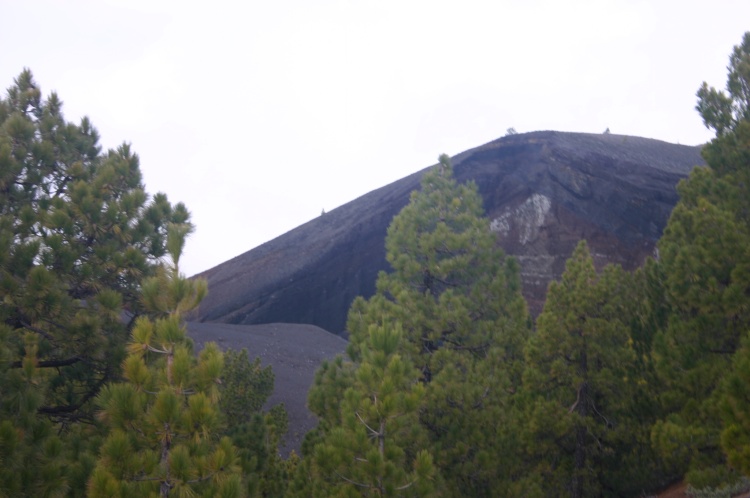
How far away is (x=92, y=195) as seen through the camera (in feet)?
29.9

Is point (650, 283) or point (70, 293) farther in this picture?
point (650, 283)

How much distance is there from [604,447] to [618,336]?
1816 millimetres

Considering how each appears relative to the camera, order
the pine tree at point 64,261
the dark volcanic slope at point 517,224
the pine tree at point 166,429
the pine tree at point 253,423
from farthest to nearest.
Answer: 1. the dark volcanic slope at point 517,224
2. the pine tree at point 253,423
3. the pine tree at point 64,261
4. the pine tree at point 166,429

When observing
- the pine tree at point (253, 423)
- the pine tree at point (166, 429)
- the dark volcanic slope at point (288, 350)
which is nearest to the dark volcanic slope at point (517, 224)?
the dark volcanic slope at point (288, 350)

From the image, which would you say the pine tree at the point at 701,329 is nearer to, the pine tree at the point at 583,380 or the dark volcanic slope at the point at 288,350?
the pine tree at the point at 583,380

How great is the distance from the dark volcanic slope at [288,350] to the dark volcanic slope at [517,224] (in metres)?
4.32

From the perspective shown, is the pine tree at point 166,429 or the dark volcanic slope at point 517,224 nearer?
the pine tree at point 166,429

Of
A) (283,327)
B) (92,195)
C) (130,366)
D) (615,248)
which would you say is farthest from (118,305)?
(283,327)

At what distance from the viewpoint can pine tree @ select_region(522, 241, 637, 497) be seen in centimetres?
1111

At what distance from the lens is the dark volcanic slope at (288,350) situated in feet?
90.0

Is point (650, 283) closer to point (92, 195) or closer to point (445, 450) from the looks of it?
point (445, 450)

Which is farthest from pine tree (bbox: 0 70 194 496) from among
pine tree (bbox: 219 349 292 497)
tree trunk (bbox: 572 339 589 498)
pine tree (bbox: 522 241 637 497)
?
tree trunk (bbox: 572 339 589 498)

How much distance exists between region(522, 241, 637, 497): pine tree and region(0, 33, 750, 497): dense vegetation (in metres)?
0.03

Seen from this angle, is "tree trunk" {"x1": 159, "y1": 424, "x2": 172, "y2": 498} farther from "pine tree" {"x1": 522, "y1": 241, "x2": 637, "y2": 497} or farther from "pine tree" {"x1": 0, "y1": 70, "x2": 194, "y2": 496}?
"pine tree" {"x1": 522, "y1": 241, "x2": 637, "y2": 497}
